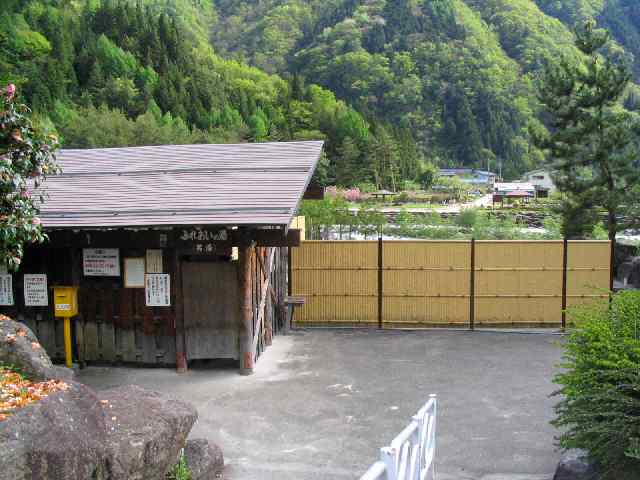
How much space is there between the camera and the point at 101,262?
416 inches

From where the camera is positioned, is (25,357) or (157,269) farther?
(157,269)

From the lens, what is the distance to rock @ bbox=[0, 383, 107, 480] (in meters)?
4.41

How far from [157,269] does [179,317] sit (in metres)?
0.86

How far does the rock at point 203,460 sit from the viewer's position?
21.0 feet

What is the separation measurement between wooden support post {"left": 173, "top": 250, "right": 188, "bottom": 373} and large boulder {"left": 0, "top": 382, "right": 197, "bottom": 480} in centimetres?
A: 394

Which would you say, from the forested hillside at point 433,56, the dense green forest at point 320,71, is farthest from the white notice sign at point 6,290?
the forested hillside at point 433,56

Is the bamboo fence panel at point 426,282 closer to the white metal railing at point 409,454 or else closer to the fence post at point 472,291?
the fence post at point 472,291

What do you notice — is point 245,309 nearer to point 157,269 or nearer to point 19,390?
point 157,269

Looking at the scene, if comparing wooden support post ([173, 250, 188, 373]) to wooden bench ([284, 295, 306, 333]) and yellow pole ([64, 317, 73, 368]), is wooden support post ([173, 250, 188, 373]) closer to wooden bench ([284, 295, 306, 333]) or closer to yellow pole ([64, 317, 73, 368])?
yellow pole ([64, 317, 73, 368])

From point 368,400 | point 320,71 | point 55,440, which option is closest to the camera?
point 55,440

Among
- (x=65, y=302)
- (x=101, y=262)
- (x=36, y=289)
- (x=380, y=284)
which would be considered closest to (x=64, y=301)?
(x=65, y=302)

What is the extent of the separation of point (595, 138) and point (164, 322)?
15743 millimetres

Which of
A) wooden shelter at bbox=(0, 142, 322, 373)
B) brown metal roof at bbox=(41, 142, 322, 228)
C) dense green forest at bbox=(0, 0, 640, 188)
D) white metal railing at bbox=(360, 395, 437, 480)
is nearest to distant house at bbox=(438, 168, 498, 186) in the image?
dense green forest at bbox=(0, 0, 640, 188)

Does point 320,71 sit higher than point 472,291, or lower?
higher
